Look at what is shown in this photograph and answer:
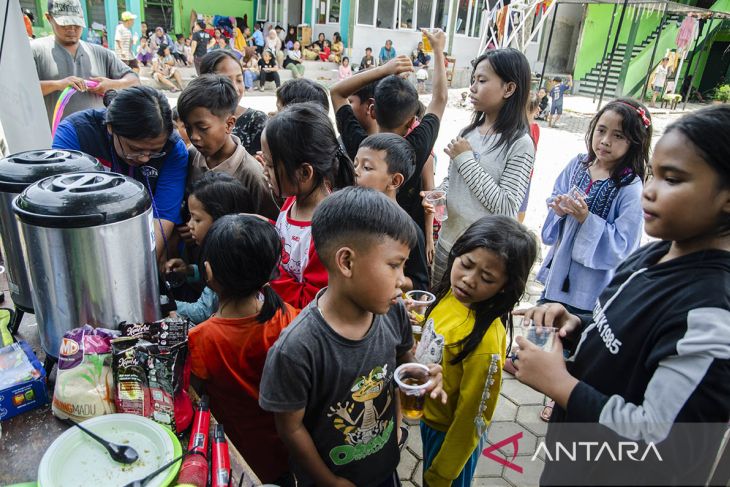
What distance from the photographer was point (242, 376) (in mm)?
1607

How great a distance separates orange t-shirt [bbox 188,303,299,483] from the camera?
5.12 feet

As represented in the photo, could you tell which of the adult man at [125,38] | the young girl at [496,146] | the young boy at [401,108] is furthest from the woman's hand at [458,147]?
the adult man at [125,38]

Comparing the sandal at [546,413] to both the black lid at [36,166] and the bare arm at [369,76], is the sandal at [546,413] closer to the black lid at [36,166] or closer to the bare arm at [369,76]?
the bare arm at [369,76]

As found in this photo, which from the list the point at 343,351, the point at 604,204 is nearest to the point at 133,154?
the point at 343,351

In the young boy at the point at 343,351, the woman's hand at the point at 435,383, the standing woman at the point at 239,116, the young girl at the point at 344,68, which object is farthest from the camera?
the young girl at the point at 344,68

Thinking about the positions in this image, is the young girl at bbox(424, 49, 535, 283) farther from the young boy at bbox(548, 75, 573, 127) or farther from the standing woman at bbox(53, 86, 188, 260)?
the young boy at bbox(548, 75, 573, 127)

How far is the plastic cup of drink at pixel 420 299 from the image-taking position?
188cm

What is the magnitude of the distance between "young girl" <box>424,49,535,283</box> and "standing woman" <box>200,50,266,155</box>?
138cm

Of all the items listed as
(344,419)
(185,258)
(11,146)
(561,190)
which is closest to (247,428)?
(344,419)

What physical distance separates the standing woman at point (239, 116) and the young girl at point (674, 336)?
2478mm

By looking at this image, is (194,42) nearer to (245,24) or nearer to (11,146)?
(245,24)

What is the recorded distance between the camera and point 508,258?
176cm

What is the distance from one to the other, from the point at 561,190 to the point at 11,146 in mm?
3261

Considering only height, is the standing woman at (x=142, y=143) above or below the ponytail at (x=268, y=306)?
above
